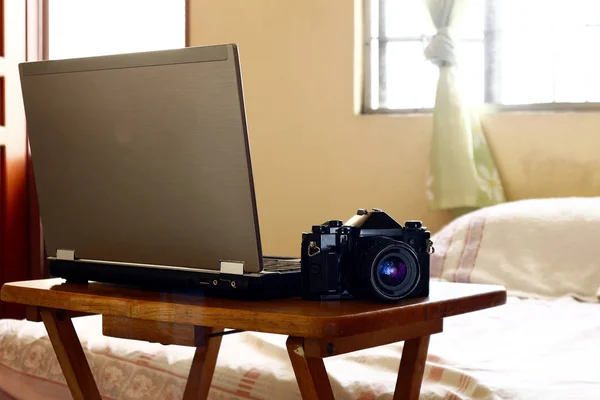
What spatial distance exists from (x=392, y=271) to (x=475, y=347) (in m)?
0.61

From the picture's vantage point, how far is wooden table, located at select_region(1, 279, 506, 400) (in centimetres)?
101

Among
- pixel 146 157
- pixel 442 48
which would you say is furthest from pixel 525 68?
pixel 146 157

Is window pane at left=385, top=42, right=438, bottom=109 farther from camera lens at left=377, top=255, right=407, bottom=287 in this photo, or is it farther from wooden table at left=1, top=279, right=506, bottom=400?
camera lens at left=377, top=255, right=407, bottom=287

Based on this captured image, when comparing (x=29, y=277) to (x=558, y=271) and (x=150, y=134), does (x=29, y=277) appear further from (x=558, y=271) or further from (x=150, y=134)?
(x=150, y=134)

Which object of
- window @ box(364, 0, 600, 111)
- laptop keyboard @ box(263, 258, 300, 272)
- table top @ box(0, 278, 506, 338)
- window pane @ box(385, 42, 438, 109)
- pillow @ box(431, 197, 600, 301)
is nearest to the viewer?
table top @ box(0, 278, 506, 338)

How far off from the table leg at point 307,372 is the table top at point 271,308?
24mm

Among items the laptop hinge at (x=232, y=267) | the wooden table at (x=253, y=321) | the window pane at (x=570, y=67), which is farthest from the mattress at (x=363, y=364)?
the window pane at (x=570, y=67)

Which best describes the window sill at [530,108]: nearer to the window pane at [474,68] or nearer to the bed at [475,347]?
the window pane at [474,68]

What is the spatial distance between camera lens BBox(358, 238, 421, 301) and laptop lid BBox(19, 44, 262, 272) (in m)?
0.15

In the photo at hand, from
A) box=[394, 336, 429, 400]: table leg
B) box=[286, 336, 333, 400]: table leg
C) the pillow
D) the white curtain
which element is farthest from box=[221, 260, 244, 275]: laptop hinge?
the white curtain

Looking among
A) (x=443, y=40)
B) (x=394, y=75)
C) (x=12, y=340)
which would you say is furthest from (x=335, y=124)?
(x=12, y=340)

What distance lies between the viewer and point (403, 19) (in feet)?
10.4

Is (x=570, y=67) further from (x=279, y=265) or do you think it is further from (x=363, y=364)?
(x=279, y=265)

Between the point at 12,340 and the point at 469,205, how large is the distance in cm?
158
